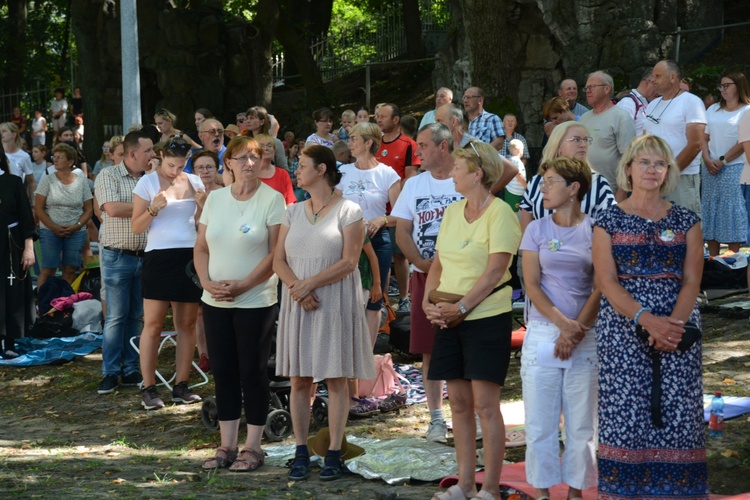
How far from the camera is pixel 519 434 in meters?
7.20

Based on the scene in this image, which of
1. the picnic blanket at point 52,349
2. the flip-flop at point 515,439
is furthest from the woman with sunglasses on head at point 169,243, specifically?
Result: the flip-flop at point 515,439

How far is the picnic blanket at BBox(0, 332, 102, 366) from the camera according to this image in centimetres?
1104

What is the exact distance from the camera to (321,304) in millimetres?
6828

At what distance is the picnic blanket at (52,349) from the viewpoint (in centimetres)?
1104

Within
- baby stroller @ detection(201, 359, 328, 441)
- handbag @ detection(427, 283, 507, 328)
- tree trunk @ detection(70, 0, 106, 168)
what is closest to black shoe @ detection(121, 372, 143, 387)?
baby stroller @ detection(201, 359, 328, 441)

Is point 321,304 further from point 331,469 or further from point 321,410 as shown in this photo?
point 321,410

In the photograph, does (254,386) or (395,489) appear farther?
(254,386)

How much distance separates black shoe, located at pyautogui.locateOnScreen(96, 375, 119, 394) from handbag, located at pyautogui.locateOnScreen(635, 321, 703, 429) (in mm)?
5623

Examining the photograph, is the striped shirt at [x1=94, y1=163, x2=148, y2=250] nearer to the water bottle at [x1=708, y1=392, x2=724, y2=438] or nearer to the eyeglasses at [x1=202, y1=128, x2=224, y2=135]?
the eyeglasses at [x1=202, y1=128, x2=224, y2=135]

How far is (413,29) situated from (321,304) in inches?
981

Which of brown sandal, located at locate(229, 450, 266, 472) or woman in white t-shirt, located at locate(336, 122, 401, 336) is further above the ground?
woman in white t-shirt, located at locate(336, 122, 401, 336)

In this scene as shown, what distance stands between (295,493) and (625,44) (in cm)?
1585

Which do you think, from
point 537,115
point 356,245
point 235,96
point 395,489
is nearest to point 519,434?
point 395,489

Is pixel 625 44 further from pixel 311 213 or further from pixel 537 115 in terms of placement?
pixel 311 213
